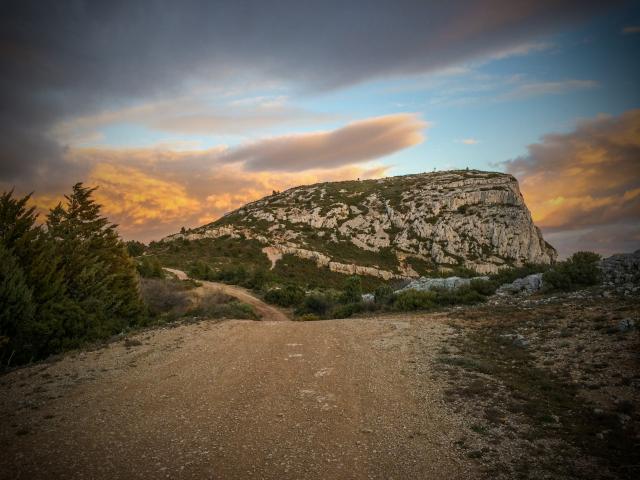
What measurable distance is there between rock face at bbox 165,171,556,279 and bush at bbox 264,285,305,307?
27643mm

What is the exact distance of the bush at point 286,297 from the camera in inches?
1378

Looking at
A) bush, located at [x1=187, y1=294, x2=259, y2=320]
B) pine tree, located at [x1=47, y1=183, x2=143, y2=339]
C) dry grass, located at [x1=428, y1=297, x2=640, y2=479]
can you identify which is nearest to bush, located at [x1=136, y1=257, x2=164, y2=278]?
pine tree, located at [x1=47, y1=183, x2=143, y2=339]

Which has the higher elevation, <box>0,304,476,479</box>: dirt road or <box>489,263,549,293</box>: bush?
<box>489,263,549,293</box>: bush

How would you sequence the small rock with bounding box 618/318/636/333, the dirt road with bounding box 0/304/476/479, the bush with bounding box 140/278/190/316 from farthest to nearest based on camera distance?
the bush with bounding box 140/278/190/316
the small rock with bounding box 618/318/636/333
the dirt road with bounding box 0/304/476/479

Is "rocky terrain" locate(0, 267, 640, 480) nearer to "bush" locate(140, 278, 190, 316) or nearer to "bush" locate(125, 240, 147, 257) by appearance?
"bush" locate(140, 278, 190, 316)

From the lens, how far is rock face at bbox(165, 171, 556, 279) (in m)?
72.8

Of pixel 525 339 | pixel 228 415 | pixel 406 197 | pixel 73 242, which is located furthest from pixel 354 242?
pixel 228 415

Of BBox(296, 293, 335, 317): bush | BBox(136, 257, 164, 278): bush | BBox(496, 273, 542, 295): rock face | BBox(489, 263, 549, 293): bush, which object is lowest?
BBox(296, 293, 335, 317): bush

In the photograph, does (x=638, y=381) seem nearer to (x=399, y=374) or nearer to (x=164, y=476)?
(x=399, y=374)

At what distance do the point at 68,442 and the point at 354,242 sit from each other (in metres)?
75.6

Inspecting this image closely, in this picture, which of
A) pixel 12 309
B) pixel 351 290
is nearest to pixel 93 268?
pixel 12 309

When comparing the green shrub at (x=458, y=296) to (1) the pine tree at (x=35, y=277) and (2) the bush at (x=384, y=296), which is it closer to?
(2) the bush at (x=384, y=296)

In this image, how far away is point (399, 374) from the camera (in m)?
9.74

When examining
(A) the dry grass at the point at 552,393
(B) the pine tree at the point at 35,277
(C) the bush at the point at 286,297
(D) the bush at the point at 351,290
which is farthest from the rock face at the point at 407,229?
(A) the dry grass at the point at 552,393
